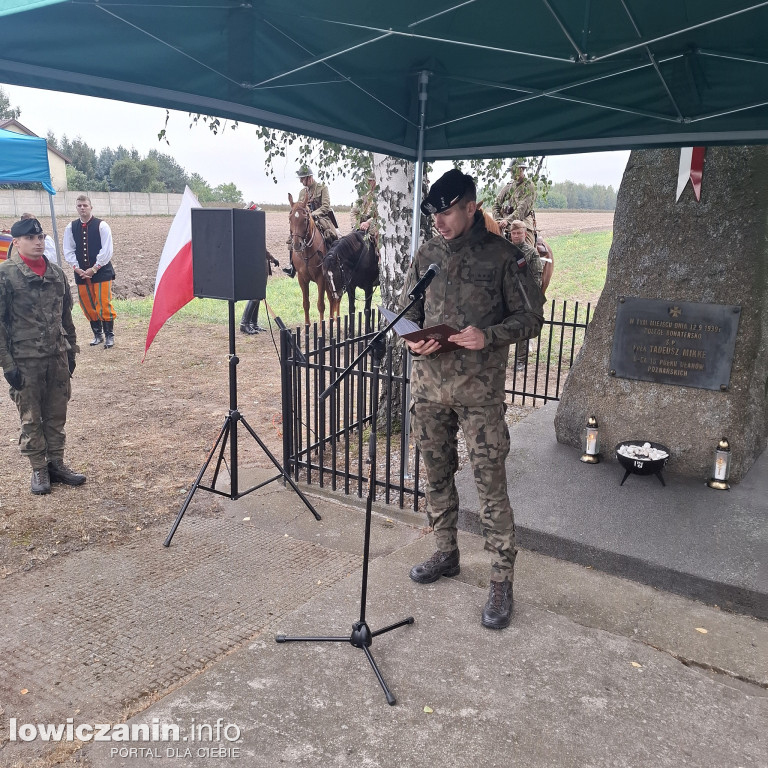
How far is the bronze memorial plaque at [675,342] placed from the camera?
15.5 ft

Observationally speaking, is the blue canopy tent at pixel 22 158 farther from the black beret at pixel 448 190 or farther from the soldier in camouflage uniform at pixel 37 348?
the black beret at pixel 448 190

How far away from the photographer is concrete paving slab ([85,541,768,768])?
2.48 meters

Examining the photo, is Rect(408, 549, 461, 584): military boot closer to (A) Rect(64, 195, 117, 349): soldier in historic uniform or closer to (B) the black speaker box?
(B) the black speaker box

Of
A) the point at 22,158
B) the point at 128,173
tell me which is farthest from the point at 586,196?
the point at 22,158

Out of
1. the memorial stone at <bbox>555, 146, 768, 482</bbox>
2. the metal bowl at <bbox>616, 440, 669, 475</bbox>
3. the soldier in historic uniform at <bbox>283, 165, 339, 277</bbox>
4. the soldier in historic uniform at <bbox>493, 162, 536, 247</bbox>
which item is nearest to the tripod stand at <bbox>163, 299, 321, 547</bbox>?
the metal bowl at <bbox>616, 440, 669, 475</bbox>

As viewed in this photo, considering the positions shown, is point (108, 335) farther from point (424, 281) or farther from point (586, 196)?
point (586, 196)

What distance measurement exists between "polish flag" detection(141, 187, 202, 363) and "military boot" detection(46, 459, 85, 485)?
1.35 m

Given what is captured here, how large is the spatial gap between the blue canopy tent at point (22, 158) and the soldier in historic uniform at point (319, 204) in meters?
4.58

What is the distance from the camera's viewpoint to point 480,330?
10.3 ft

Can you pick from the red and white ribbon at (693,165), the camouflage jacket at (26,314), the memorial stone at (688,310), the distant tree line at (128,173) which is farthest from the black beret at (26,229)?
the distant tree line at (128,173)

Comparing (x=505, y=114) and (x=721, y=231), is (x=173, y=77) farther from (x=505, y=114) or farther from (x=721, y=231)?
(x=721, y=231)

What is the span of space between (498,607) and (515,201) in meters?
8.23

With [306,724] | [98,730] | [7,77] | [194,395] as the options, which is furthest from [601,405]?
[194,395]

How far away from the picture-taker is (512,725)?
262 centimetres
